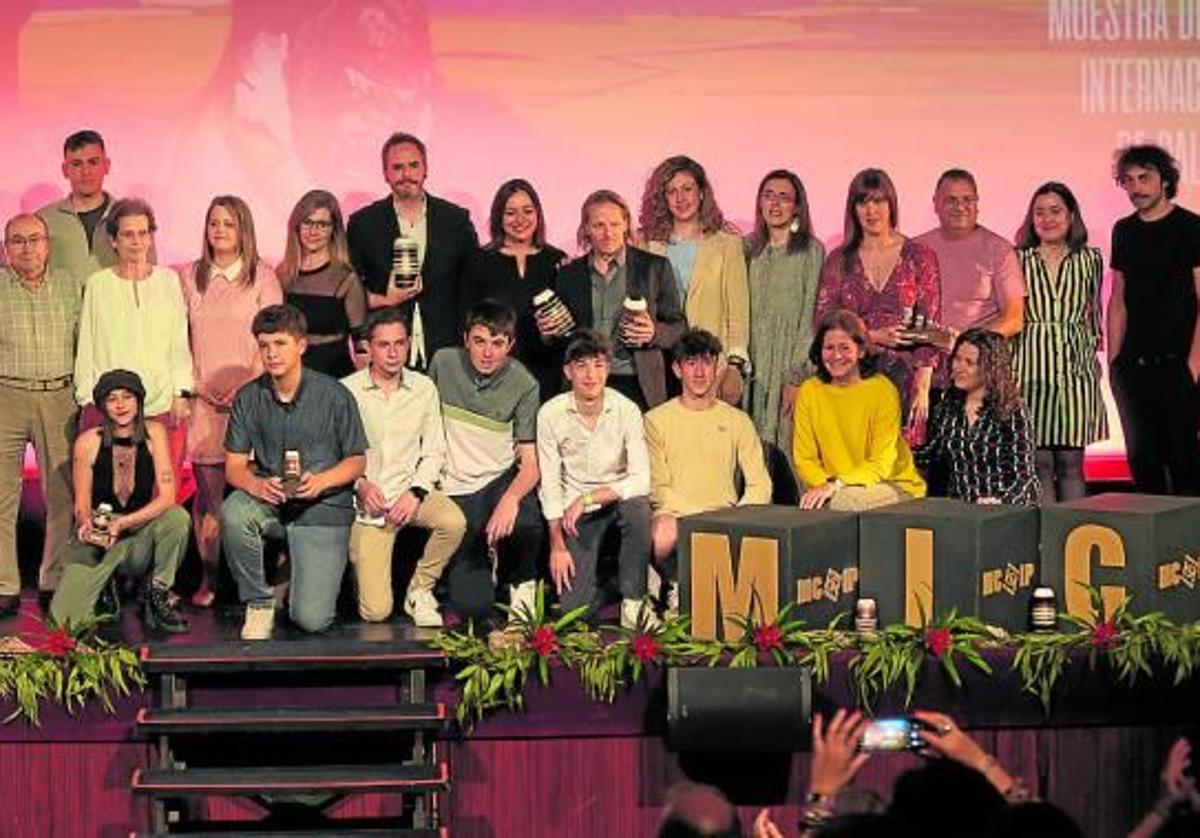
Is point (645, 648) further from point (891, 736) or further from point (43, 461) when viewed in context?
point (43, 461)

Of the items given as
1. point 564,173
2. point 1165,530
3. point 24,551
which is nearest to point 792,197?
point 564,173

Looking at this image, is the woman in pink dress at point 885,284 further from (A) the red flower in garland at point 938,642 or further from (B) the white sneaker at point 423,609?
(B) the white sneaker at point 423,609

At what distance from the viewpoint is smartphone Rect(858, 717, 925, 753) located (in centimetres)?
824

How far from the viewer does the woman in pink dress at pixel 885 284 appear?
371 inches

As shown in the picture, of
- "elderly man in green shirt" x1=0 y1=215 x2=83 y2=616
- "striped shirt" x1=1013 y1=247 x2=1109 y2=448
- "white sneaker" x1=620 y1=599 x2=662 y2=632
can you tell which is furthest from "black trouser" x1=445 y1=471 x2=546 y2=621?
"striped shirt" x1=1013 y1=247 x2=1109 y2=448

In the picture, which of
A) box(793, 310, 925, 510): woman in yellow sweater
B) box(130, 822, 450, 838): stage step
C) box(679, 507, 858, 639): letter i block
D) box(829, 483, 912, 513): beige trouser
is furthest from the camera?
box(793, 310, 925, 510): woman in yellow sweater

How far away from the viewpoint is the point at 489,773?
827cm

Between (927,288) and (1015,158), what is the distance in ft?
3.70

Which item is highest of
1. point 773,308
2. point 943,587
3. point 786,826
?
point 773,308

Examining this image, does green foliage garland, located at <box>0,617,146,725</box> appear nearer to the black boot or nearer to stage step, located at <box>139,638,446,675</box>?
stage step, located at <box>139,638,446,675</box>

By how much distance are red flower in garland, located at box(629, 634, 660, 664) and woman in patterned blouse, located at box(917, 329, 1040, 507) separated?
1306mm

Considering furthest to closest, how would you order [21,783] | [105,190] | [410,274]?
[105,190] < [410,274] < [21,783]

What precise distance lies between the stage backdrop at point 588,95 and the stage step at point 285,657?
219 cm

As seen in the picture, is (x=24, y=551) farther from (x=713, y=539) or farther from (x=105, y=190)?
(x=713, y=539)
